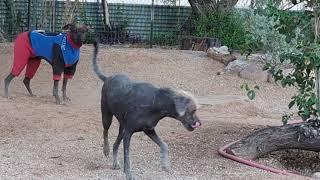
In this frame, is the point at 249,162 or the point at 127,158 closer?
the point at 127,158

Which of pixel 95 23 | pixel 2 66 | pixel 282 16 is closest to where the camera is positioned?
pixel 282 16

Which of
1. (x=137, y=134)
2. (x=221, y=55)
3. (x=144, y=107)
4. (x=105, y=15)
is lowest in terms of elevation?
(x=137, y=134)

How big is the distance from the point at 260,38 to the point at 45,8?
10.0 metres

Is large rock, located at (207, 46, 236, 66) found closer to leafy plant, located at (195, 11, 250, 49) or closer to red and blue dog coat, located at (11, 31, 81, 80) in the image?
leafy plant, located at (195, 11, 250, 49)

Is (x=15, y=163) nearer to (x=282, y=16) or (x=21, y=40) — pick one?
(x=282, y=16)

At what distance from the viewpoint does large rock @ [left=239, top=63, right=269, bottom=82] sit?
1347 cm

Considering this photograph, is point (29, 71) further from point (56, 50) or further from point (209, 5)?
point (209, 5)

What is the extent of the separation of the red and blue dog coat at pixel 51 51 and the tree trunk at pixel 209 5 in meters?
8.40

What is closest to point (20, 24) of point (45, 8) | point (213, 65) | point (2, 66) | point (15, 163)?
point (45, 8)

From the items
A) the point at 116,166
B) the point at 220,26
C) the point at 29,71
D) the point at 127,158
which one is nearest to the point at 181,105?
the point at 127,158

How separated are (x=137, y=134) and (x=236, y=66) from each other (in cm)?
616

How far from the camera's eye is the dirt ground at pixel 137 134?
656cm

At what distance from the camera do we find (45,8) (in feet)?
55.2

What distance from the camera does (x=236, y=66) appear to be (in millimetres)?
13969
